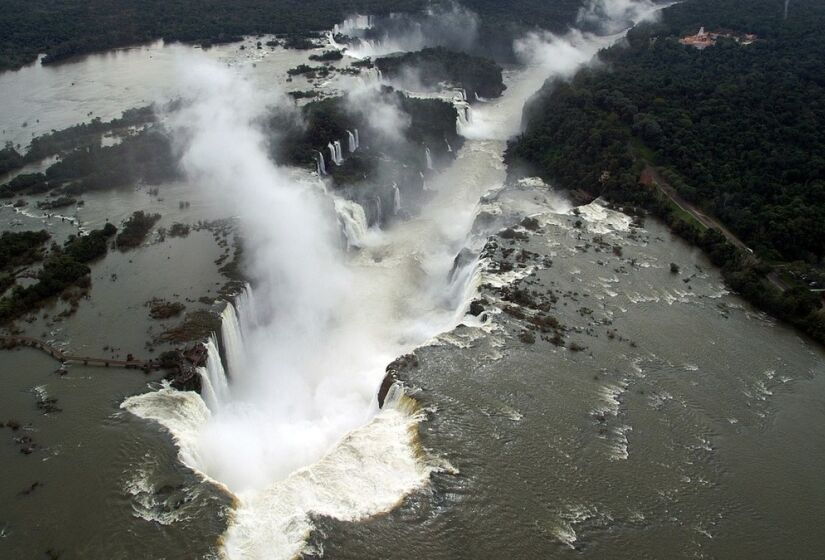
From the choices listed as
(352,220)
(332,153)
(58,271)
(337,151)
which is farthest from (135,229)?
(337,151)

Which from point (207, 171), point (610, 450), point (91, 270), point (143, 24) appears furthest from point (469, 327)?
point (143, 24)

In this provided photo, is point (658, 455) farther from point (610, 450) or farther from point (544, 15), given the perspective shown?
point (544, 15)

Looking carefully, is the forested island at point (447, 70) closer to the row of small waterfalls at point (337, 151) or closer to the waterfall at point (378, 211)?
the row of small waterfalls at point (337, 151)

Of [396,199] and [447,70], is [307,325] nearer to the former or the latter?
[396,199]

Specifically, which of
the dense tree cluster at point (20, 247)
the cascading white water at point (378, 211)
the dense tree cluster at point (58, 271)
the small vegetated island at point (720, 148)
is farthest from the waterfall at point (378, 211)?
the dense tree cluster at point (20, 247)

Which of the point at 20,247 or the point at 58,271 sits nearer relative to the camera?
the point at 58,271

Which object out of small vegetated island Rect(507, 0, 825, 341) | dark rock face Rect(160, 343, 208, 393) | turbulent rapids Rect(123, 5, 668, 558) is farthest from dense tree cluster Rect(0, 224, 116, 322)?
small vegetated island Rect(507, 0, 825, 341)
